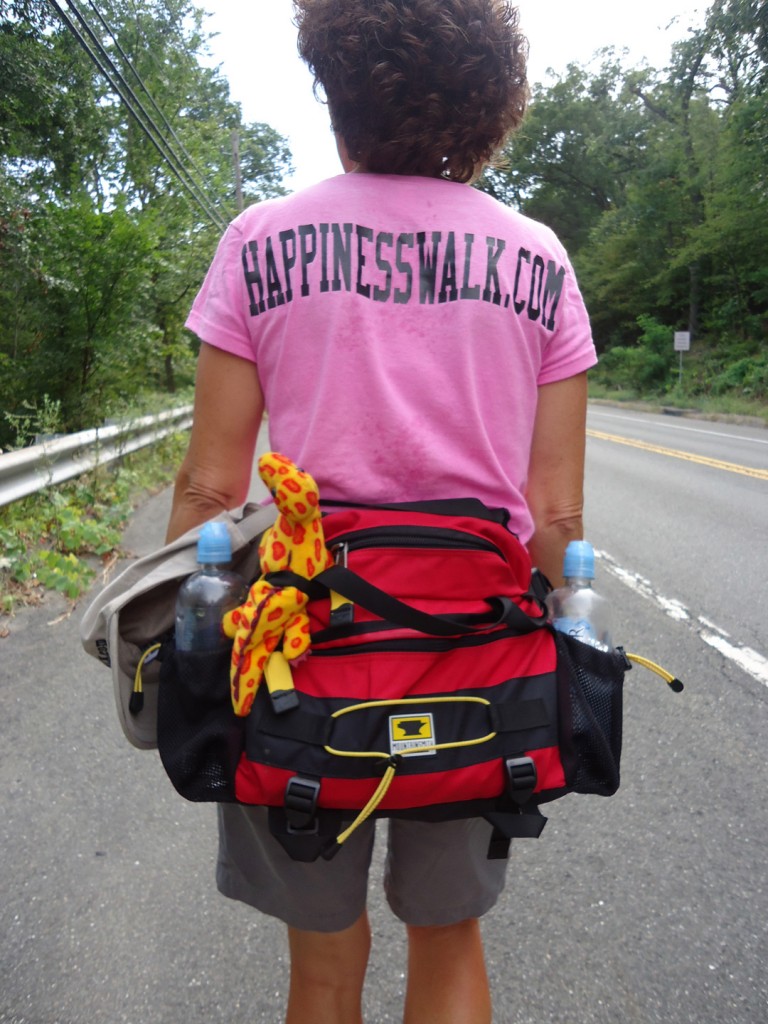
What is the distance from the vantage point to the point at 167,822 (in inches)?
115

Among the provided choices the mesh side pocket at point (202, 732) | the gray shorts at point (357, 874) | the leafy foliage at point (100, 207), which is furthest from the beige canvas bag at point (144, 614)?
the leafy foliage at point (100, 207)

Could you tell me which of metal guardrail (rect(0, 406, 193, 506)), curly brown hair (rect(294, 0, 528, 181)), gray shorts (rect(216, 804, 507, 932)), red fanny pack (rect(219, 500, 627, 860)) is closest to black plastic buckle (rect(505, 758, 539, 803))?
red fanny pack (rect(219, 500, 627, 860))

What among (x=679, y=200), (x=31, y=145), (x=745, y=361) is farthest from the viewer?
(x=679, y=200)

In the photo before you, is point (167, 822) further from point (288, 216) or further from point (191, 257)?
point (191, 257)

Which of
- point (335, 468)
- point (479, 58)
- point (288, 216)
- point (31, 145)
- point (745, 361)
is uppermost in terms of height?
point (31, 145)

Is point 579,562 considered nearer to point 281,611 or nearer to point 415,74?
point 281,611

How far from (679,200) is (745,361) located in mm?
11129

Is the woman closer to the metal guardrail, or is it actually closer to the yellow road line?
the metal guardrail

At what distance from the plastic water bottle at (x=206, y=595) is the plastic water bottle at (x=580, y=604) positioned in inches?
21.2

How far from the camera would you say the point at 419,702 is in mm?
1163

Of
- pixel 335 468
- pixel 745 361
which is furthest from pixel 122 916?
pixel 745 361

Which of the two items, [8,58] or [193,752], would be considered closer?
[193,752]

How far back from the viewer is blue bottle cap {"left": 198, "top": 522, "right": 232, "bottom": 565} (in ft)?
4.26

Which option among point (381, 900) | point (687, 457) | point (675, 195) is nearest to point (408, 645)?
point (381, 900)
